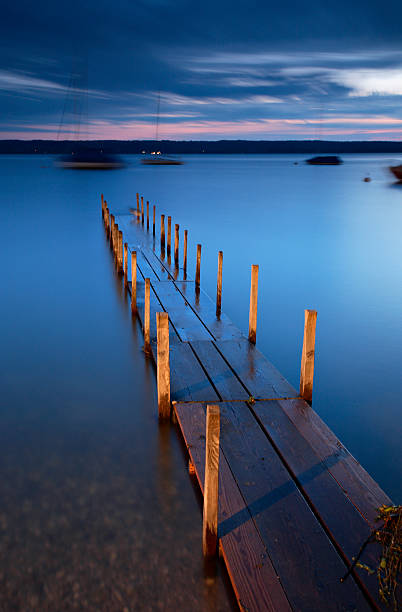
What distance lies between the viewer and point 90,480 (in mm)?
5371

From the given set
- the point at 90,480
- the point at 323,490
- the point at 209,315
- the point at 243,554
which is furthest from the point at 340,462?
the point at 209,315

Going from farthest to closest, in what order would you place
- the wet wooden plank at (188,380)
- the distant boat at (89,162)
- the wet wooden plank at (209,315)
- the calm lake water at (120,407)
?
the distant boat at (89,162), the wet wooden plank at (209,315), the wet wooden plank at (188,380), the calm lake water at (120,407)

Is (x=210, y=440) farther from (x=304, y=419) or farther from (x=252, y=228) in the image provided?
(x=252, y=228)

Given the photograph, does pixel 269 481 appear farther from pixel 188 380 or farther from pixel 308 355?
pixel 188 380

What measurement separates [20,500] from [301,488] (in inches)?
106

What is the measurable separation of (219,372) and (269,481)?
2.46 metres

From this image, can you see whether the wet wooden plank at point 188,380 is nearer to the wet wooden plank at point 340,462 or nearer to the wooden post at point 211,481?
the wet wooden plank at point 340,462

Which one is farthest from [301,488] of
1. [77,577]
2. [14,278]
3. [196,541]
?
[14,278]

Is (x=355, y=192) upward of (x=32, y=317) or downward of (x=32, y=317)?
upward

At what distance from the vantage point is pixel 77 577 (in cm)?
407

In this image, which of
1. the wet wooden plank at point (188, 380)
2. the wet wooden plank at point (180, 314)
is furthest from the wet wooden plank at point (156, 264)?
the wet wooden plank at point (188, 380)

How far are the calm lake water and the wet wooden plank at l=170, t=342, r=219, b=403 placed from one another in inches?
19.7

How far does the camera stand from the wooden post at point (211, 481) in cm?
370

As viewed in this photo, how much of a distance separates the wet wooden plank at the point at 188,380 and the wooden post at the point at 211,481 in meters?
2.22
